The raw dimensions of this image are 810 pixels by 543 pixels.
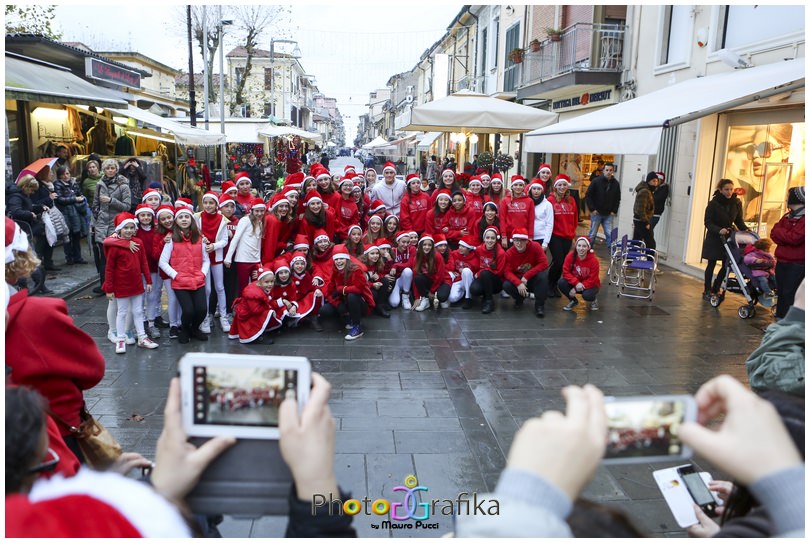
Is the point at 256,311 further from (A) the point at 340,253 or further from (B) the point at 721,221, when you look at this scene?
(B) the point at 721,221

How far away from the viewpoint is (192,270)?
694 centimetres

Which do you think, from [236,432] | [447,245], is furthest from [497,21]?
[236,432]

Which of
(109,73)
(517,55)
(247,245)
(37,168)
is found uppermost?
(517,55)

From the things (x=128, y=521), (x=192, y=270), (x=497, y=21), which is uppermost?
(x=497, y=21)

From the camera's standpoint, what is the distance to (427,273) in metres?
8.63

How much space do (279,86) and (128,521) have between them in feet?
219

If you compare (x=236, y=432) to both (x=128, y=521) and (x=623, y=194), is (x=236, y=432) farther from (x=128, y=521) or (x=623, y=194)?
(x=623, y=194)

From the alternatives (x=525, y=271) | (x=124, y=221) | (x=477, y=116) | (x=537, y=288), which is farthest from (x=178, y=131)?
(x=537, y=288)

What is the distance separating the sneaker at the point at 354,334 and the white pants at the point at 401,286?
4.09ft

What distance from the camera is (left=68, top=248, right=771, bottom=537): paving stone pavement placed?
414 centimetres

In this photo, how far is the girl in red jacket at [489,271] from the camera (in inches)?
337

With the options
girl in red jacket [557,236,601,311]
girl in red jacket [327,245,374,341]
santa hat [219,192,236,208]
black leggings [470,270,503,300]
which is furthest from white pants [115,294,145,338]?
girl in red jacket [557,236,601,311]

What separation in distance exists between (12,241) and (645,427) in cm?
261

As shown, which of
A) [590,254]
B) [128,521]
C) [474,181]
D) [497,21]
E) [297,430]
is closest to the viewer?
[128,521]
